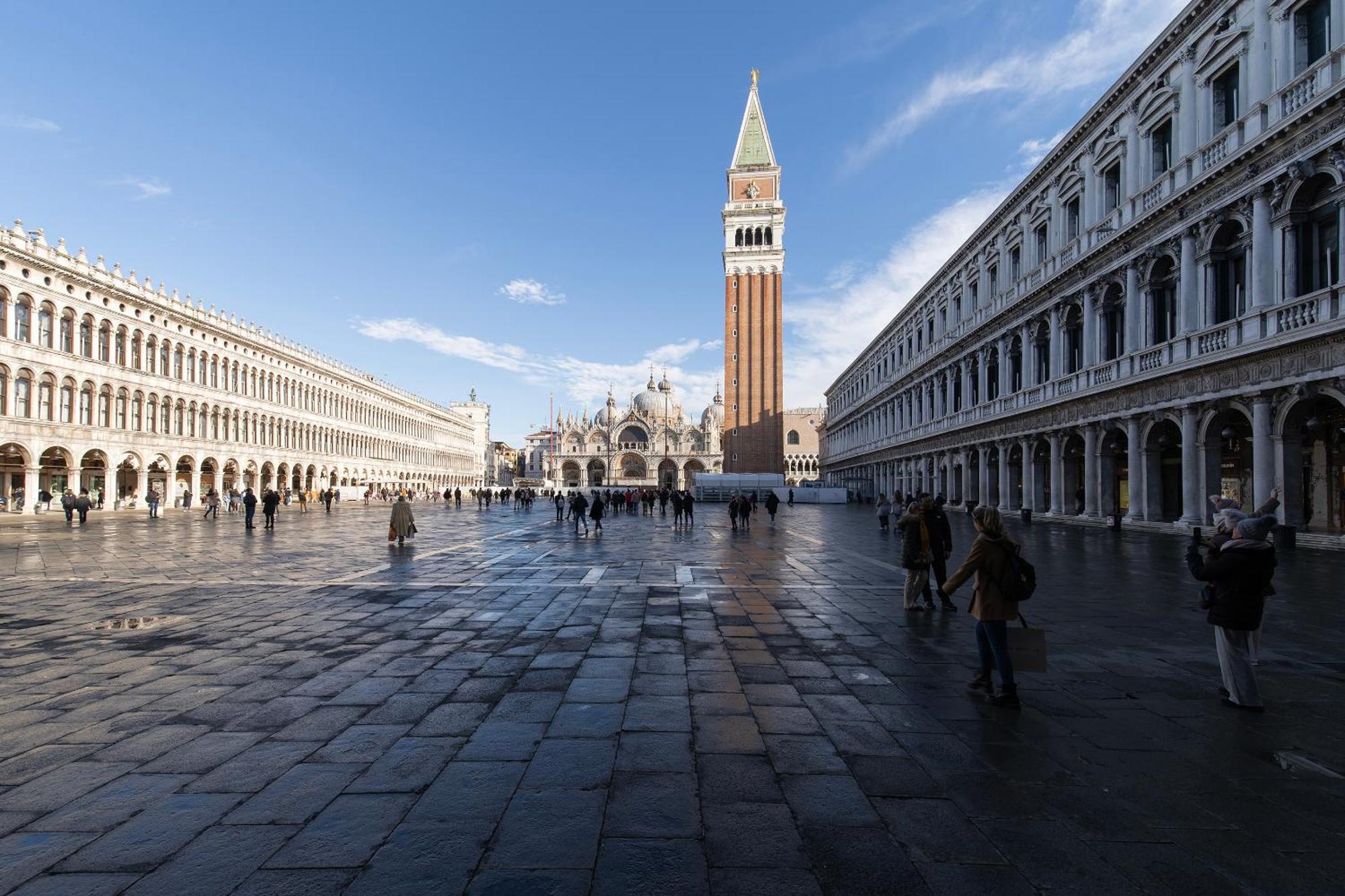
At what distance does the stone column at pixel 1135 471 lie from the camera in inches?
741

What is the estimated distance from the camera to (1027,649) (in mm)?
4414

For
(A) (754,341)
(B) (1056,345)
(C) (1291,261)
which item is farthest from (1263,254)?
(A) (754,341)

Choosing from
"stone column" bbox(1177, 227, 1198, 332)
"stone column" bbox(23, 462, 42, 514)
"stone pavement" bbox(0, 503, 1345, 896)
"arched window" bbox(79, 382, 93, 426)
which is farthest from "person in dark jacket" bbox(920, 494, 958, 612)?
"arched window" bbox(79, 382, 93, 426)

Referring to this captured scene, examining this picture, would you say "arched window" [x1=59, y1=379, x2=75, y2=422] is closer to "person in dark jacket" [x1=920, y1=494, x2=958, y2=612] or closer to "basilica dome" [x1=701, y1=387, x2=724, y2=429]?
"person in dark jacket" [x1=920, y1=494, x2=958, y2=612]

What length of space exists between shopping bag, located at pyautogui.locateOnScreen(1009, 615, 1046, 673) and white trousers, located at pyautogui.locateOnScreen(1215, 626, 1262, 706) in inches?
45.9

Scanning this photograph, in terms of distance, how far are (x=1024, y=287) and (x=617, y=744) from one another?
90.6ft

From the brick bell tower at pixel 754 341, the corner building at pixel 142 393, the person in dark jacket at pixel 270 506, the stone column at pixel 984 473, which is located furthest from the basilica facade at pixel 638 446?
the person in dark jacket at pixel 270 506

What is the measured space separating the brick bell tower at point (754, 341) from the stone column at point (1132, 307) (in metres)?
50.2

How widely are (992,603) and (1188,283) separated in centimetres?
1753

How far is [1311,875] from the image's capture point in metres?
2.50

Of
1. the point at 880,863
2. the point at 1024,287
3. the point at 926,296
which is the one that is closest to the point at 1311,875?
the point at 880,863

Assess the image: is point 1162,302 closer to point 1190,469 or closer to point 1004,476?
point 1190,469

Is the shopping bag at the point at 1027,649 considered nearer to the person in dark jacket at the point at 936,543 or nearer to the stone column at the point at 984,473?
the person in dark jacket at the point at 936,543

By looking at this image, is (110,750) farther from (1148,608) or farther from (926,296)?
(926,296)
